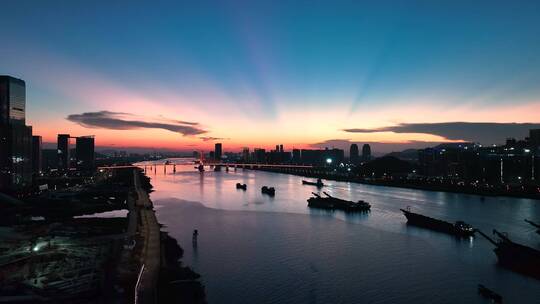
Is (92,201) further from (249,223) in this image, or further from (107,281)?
(107,281)

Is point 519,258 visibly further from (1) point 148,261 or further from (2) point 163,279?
(1) point 148,261

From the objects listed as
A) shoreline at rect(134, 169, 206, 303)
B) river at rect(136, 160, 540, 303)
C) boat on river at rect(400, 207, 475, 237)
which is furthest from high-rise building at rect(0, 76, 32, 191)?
boat on river at rect(400, 207, 475, 237)

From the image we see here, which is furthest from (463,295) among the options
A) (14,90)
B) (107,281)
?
(14,90)

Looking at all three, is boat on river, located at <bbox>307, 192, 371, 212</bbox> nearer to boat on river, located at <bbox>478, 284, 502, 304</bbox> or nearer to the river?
the river

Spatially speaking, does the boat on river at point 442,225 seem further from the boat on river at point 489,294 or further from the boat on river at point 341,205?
the boat on river at point 489,294

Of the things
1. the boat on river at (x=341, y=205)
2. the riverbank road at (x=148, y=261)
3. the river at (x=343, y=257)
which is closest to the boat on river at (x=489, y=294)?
the river at (x=343, y=257)

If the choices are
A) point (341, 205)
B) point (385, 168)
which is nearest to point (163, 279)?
point (341, 205)
